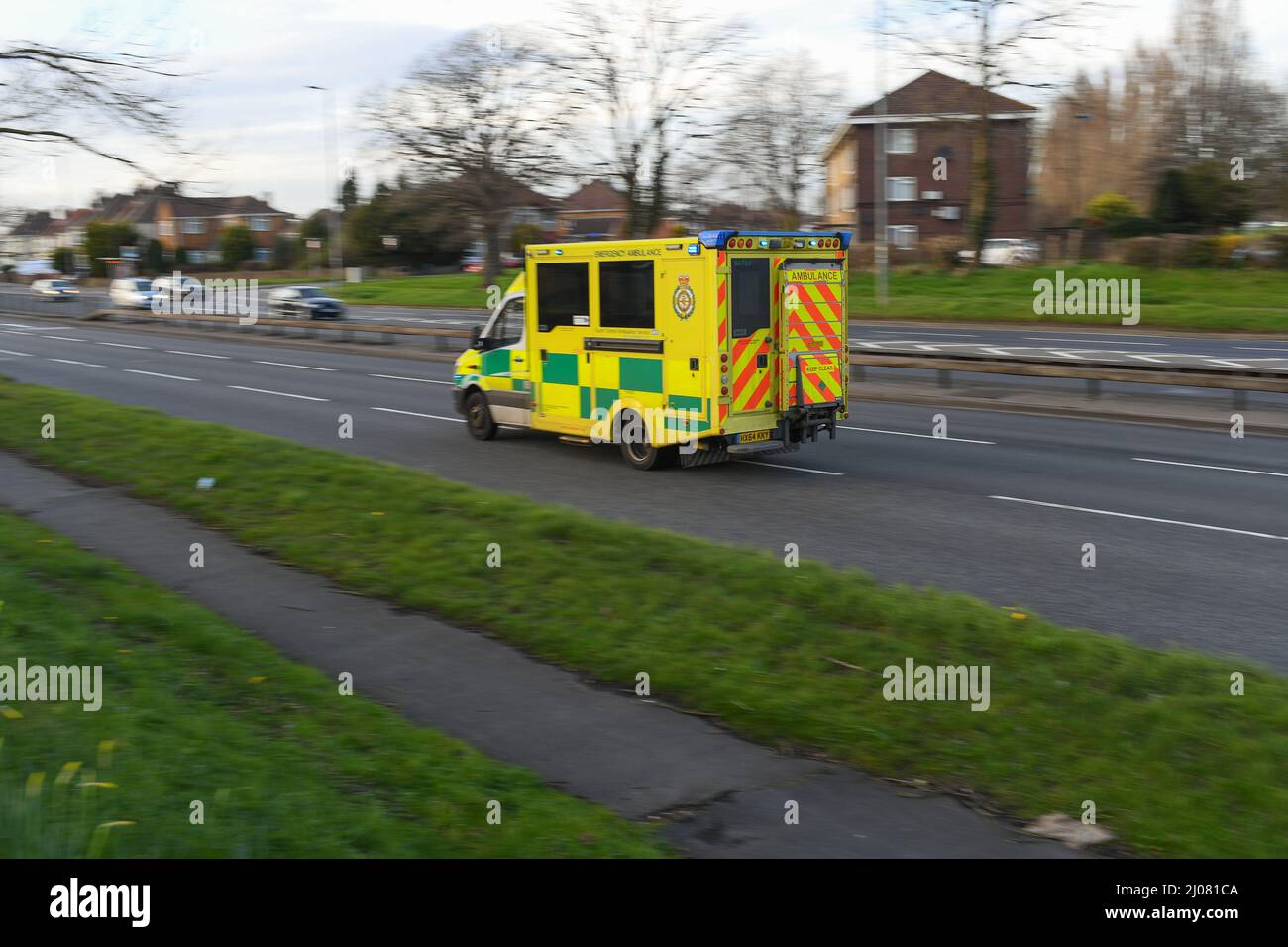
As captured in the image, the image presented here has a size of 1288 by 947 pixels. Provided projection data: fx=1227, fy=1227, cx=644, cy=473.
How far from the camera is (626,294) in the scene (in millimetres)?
14844

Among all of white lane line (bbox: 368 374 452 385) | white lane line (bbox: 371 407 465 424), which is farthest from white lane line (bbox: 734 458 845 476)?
white lane line (bbox: 368 374 452 385)

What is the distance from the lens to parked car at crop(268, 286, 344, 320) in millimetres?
46812

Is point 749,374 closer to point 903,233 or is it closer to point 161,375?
point 161,375

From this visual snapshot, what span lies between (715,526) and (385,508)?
306cm

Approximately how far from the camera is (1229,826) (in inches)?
194

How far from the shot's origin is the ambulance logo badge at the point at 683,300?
46.2 ft

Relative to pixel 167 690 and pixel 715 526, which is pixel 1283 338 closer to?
pixel 715 526

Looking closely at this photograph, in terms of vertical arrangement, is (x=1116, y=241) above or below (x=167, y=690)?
above

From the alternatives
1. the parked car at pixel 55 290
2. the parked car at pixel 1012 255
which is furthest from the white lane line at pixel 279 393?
the parked car at pixel 55 290

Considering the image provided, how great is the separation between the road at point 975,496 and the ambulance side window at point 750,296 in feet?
5.89

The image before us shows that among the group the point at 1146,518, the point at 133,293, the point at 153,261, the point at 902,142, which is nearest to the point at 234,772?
the point at 1146,518

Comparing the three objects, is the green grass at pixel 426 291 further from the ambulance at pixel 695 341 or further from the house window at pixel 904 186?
the ambulance at pixel 695 341
